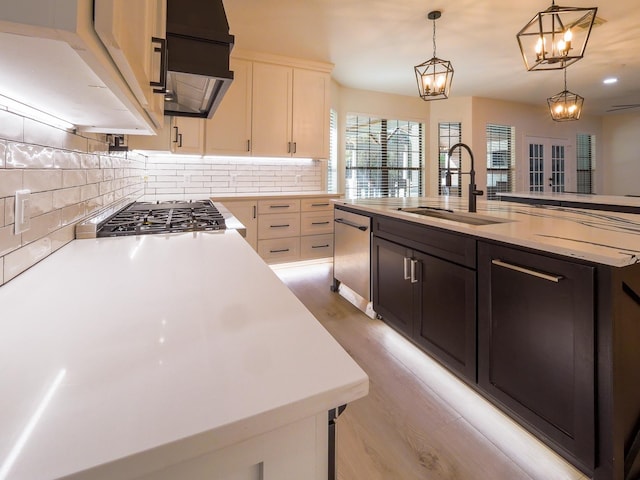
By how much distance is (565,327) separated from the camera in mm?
1186

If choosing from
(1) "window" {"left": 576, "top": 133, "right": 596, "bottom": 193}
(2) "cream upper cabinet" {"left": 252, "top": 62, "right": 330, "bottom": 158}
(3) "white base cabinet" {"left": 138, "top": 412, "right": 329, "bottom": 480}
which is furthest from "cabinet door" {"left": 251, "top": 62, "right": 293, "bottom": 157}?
(1) "window" {"left": 576, "top": 133, "right": 596, "bottom": 193}

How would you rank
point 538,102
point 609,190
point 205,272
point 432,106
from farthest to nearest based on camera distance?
1. point 609,190
2. point 538,102
3. point 432,106
4. point 205,272

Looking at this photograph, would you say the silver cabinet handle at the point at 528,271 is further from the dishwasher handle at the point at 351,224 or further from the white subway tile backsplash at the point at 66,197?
the white subway tile backsplash at the point at 66,197

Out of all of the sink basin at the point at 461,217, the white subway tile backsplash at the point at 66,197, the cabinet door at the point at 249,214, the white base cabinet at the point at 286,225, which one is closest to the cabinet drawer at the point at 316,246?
the white base cabinet at the point at 286,225

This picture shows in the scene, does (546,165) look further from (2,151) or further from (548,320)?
(2,151)

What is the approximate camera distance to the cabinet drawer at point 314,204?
3987 millimetres

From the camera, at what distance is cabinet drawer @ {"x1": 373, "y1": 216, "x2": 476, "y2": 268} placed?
160 cm

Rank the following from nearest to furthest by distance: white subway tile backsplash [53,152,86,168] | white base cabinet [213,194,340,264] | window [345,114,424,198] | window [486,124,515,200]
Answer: white subway tile backsplash [53,152,86,168] < white base cabinet [213,194,340,264] < window [345,114,424,198] < window [486,124,515,200]

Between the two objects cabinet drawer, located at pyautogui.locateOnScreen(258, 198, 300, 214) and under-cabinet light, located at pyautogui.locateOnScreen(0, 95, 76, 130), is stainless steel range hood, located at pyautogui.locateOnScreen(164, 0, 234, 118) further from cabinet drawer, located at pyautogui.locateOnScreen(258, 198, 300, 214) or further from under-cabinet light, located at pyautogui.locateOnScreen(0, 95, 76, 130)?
cabinet drawer, located at pyautogui.locateOnScreen(258, 198, 300, 214)

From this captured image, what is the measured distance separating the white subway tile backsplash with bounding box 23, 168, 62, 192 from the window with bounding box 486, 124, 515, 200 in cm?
665

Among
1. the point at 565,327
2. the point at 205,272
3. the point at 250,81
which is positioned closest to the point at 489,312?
the point at 565,327

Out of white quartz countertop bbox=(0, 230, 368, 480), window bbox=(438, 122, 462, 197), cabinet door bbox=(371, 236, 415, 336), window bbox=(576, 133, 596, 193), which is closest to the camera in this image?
white quartz countertop bbox=(0, 230, 368, 480)

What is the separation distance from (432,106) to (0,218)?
6.43m

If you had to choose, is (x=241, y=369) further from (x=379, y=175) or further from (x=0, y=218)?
(x=379, y=175)
